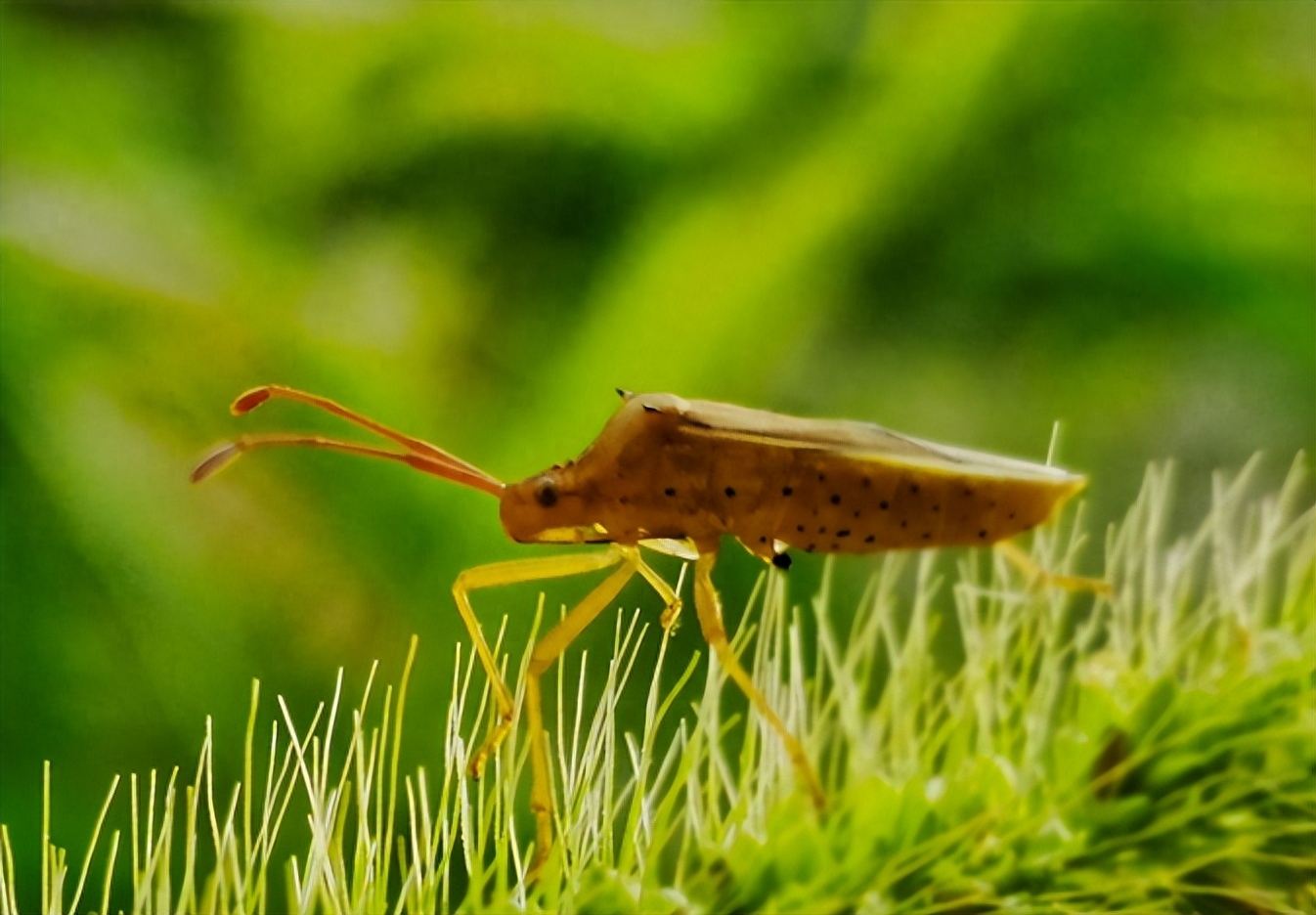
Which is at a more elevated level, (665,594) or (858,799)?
(665,594)

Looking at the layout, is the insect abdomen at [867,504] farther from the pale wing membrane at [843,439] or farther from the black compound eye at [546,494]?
the black compound eye at [546,494]

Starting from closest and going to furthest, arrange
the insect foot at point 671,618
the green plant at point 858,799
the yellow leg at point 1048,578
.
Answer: the green plant at point 858,799
the insect foot at point 671,618
the yellow leg at point 1048,578

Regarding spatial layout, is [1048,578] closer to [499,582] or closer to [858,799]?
[858,799]

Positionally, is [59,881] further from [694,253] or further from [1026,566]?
[694,253]

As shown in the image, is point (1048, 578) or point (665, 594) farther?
point (1048, 578)

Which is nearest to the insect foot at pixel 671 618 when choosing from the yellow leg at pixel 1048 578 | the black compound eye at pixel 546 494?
the black compound eye at pixel 546 494

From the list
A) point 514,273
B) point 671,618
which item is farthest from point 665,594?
point 514,273
